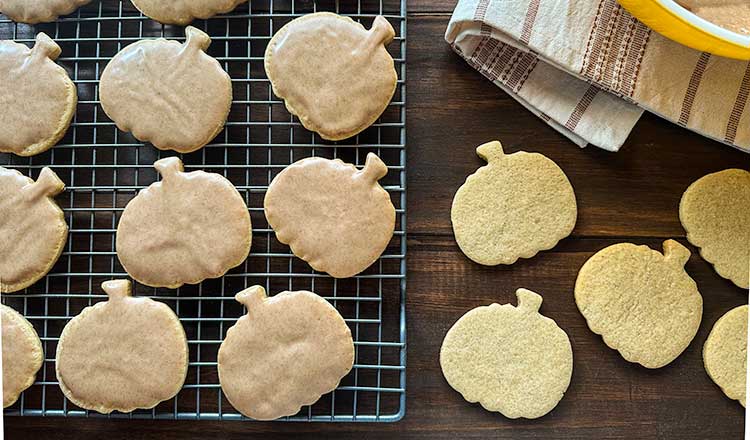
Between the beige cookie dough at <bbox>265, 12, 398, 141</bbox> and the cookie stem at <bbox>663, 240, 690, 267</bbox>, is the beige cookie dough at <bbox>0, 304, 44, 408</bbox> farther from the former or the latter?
the cookie stem at <bbox>663, 240, 690, 267</bbox>

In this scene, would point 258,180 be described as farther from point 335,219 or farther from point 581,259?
point 581,259

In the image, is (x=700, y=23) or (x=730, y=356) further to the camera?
(x=730, y=356)

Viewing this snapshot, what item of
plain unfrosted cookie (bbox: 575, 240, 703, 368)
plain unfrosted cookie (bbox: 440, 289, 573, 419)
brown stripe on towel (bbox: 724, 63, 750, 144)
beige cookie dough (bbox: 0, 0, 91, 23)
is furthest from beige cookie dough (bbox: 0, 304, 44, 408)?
brown stripe on towel (bbox: 724, 63, 750, 144)

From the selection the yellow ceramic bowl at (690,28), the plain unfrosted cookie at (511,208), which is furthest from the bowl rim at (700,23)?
the plain unfrosted cookie at (511,208)

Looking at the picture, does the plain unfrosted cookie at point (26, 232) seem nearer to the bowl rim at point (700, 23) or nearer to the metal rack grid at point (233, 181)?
the metal rack grid at point (233, 181)

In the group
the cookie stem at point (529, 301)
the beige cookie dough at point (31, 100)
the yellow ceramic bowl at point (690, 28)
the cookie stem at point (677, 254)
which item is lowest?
the cookie stem at point (529, 301)

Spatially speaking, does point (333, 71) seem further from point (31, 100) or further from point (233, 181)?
point (31, 100)

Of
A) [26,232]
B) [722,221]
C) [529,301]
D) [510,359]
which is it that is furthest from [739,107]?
[26,232]
